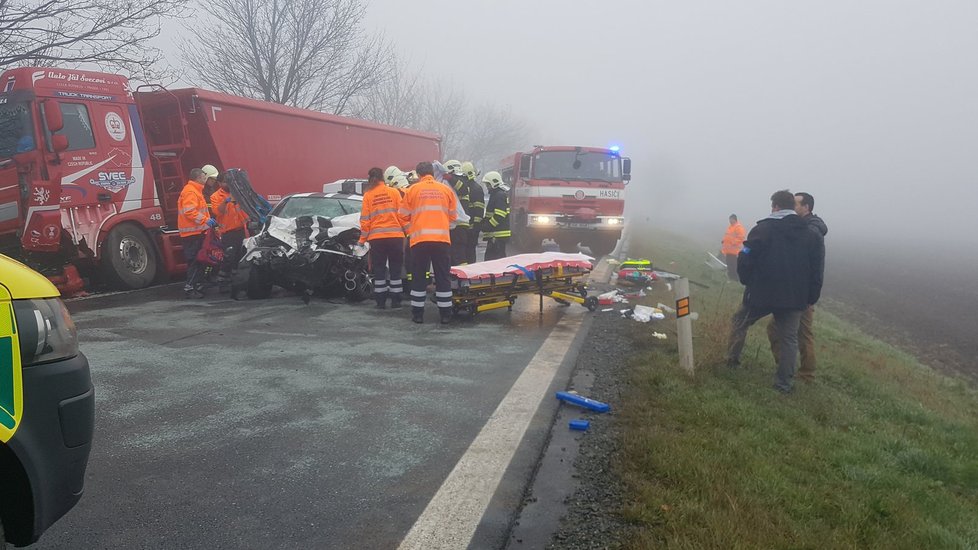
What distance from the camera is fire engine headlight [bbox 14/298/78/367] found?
2.05 meters

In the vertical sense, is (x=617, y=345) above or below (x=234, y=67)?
below

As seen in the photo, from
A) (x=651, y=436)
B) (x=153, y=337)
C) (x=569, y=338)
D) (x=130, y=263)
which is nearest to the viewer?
(x=651, y=436)

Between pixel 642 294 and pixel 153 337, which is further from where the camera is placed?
pixel 642 294

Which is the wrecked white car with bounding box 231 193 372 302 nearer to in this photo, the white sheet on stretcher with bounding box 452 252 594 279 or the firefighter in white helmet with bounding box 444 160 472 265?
the firefighter in white helmet with bounding box 444 160 472 265

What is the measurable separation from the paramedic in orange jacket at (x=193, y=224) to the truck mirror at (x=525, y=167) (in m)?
7.94

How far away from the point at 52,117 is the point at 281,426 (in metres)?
6.94

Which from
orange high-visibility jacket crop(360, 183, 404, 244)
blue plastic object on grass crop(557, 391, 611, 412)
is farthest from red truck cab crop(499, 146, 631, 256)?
blue plastic object on grass crop(557, 391, 611, 412)

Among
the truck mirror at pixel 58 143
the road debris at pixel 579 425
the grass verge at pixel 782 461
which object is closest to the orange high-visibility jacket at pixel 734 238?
the grass verge at pixel 782 461

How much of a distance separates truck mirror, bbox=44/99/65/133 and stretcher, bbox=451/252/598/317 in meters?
5.68

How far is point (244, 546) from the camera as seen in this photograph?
2699mm

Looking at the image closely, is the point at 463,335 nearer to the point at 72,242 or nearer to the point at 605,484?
the point at 605,484

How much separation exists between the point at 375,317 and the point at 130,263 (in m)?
4.50

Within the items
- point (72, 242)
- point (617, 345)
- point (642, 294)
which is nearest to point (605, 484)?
point (617, 345)

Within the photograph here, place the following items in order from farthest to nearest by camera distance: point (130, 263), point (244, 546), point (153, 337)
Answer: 1. point (130, 263)
2. point (153, 337)
3. point (244, 546)
